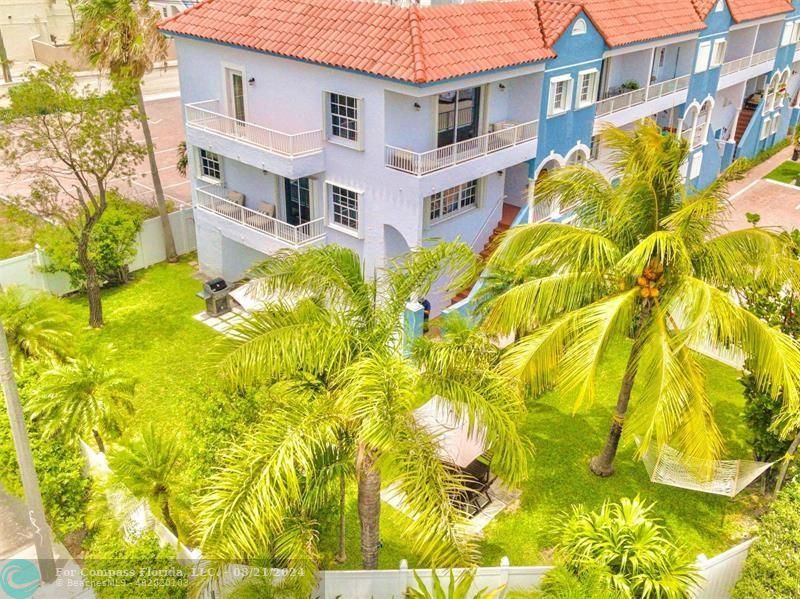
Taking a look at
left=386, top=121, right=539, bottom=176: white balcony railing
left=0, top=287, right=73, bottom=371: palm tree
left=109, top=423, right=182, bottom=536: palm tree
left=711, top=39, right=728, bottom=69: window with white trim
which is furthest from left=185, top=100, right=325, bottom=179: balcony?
left=711, top=39, right=728, bottom=69: window with white trim

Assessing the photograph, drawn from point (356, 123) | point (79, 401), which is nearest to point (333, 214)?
point (356, 123)

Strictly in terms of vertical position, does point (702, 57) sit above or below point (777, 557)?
above

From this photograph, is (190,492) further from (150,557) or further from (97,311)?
(97,311)

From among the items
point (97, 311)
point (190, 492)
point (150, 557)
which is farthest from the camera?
point (97, 311)

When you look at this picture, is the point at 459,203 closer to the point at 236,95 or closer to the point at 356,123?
the point at 356,123

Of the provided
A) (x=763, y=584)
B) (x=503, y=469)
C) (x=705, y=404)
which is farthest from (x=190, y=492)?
(x=763, y=584)

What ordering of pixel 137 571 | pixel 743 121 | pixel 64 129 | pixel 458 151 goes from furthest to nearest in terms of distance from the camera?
pixel 743 121 → pixel 458 151 → pixel 64 129 → pixel 137 571

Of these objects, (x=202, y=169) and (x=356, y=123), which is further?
(x=202, y=169)
